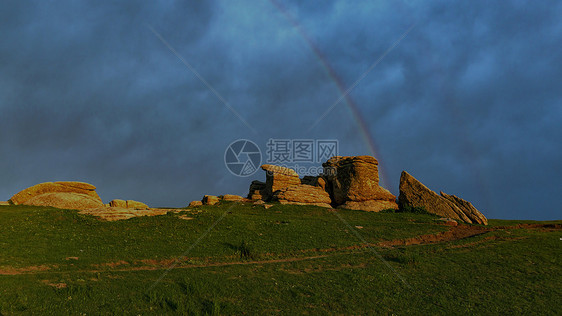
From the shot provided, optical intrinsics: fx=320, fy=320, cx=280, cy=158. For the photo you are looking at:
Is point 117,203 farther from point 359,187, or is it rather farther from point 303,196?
point 359,187

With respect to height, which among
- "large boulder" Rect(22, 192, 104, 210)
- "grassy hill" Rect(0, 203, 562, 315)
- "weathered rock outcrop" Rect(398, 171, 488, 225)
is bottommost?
"grassy hill" Rect(0, 203, 562, 315)

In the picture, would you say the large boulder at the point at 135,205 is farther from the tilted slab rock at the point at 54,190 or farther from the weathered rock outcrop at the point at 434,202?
the weathered rock outcrop at the point at 434,202

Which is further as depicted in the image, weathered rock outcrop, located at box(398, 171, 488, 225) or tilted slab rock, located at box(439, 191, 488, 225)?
weathered rock outcrop, located at box(398, 171, 488, 225)

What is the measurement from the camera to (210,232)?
26672mm

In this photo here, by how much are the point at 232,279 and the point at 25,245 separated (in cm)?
1495

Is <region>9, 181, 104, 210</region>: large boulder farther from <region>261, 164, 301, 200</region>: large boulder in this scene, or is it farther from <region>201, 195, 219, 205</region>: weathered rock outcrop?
<region>261, 164, 301, 200</region>: large boulder

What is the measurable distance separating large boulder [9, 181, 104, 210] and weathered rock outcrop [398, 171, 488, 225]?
4182 centimetres

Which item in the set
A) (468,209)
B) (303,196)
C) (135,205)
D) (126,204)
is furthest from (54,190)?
(468,209)

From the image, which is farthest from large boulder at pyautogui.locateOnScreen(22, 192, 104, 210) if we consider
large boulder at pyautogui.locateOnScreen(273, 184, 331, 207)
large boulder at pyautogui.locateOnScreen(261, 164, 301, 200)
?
large boulder at pyautogui.locateOnScreen(261, 164, 301, 200)

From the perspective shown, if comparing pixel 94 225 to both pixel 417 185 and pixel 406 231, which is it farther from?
pixel 417 185

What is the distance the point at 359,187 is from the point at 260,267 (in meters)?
32.5

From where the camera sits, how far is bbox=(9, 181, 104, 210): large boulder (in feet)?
127

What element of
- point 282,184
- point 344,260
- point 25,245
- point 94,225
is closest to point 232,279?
point 344,260

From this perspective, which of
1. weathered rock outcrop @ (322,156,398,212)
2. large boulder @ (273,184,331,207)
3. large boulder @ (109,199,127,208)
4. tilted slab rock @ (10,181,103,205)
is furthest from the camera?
weathered rock outcrop @ (322,156,398,212)
